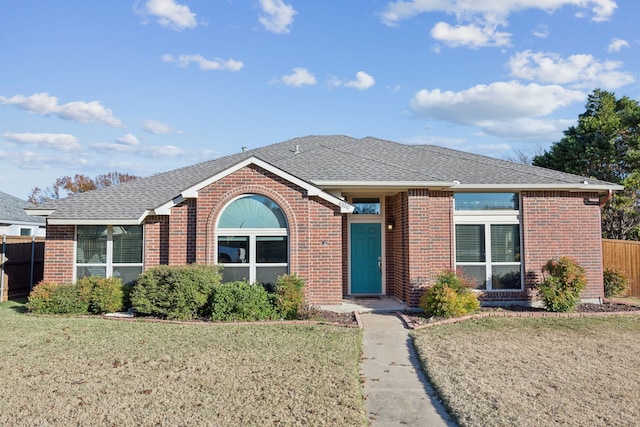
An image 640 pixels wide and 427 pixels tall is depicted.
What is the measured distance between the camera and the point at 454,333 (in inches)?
364

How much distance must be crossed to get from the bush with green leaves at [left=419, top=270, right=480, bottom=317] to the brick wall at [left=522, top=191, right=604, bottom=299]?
2.59 metres

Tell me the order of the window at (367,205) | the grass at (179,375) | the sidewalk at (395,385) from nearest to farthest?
1. the grass at (179,375)
2. the sidewalk at (395,385)
3. the window at (367,205)

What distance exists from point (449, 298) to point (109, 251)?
906 cm

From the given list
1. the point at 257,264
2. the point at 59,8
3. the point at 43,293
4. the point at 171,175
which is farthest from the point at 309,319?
the point at 59,8

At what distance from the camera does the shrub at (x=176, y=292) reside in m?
10.4

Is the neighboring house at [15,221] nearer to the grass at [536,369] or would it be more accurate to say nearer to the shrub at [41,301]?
the shrub at [41,301]

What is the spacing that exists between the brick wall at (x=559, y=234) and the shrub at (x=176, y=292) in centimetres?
839

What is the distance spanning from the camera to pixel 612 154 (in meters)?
20.8

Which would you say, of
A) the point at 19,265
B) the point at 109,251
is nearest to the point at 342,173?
the point at 109,251

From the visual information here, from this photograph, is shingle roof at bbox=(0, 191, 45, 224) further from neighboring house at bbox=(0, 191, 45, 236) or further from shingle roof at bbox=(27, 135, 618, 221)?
shingle roof at bbox=(27, 135, 618, 221)

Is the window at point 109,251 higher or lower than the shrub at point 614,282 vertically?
higher

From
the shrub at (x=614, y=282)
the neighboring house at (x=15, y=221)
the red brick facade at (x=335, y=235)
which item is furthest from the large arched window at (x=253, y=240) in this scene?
the neighboring house at (x=15, y=221)

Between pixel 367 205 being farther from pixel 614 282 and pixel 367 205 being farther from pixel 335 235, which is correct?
pixel 614 282

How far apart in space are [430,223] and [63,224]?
9785 mm
